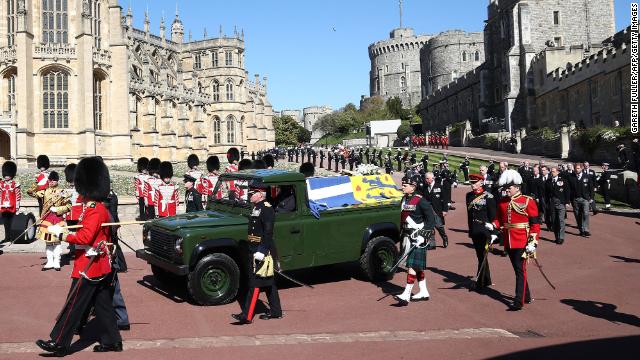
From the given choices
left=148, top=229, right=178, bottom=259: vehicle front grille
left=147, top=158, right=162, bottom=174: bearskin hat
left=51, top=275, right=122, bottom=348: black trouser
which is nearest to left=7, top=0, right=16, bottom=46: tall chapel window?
left=147, top=158, right=162, bottom=174: bearskin hat

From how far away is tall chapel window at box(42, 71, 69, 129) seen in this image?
42.6 metres

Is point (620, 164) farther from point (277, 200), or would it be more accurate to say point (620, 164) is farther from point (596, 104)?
point (277, 200)

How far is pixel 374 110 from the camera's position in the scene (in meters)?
117

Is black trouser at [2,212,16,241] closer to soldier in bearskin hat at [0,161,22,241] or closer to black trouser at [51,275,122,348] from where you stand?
soldier in bearskin hat at [0,161,22,241]

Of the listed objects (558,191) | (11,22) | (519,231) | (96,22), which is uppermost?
(96,22)

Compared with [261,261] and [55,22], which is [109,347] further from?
[55,22]

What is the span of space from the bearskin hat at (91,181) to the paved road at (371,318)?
1882 millimetres

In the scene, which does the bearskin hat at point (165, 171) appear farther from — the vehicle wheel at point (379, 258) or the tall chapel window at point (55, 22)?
the tall chapel window at point (55, 22)

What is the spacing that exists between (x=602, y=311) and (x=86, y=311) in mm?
7106

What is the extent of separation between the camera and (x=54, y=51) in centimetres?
4231

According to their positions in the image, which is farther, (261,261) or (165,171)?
(165,171)

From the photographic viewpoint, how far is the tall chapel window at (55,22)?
4275 centimetres

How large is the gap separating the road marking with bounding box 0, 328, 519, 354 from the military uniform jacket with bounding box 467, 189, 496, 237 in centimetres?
280

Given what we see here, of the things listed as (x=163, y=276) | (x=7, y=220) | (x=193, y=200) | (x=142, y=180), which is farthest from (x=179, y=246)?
(x=7, y=220)
